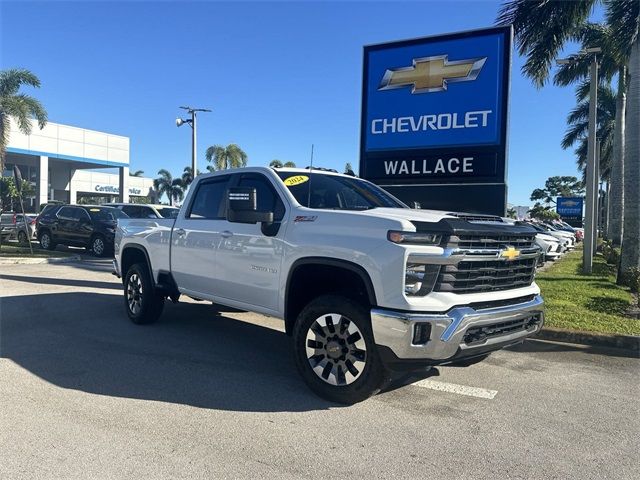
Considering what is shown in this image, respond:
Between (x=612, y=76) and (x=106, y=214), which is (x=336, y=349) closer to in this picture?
(x=106, y=214)

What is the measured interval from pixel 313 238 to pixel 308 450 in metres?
1.77

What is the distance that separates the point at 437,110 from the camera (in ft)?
29.0

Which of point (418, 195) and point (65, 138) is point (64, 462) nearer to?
point (418, 195)

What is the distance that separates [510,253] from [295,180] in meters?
2.21

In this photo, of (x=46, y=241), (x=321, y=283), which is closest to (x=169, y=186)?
(x=46, y=241)

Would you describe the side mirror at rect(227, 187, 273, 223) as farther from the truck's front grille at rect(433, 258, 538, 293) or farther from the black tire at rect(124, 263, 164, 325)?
the black tire at rect(124, 263, 164, 325)

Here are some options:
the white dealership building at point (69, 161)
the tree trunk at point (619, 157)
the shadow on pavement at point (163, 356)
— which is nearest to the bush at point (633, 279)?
the shadow on pavement at point (163, 356)

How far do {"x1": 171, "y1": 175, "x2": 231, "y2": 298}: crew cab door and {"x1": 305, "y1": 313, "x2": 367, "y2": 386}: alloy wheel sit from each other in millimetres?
1739

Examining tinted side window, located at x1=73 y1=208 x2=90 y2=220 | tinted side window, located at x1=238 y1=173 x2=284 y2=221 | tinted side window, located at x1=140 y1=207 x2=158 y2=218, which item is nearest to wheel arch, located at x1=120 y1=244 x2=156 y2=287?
tinted side window, located at x1=238 y1=173 x2=284 y2=221

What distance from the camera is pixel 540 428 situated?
408cm

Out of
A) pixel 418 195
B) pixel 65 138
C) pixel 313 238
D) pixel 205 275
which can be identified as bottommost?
pixel 205 275

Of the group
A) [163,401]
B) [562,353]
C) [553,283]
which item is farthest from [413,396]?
[553,283]

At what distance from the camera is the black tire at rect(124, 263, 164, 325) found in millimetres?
7059

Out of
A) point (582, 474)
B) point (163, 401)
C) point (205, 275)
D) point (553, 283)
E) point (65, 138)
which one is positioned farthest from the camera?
point (65, 138)
